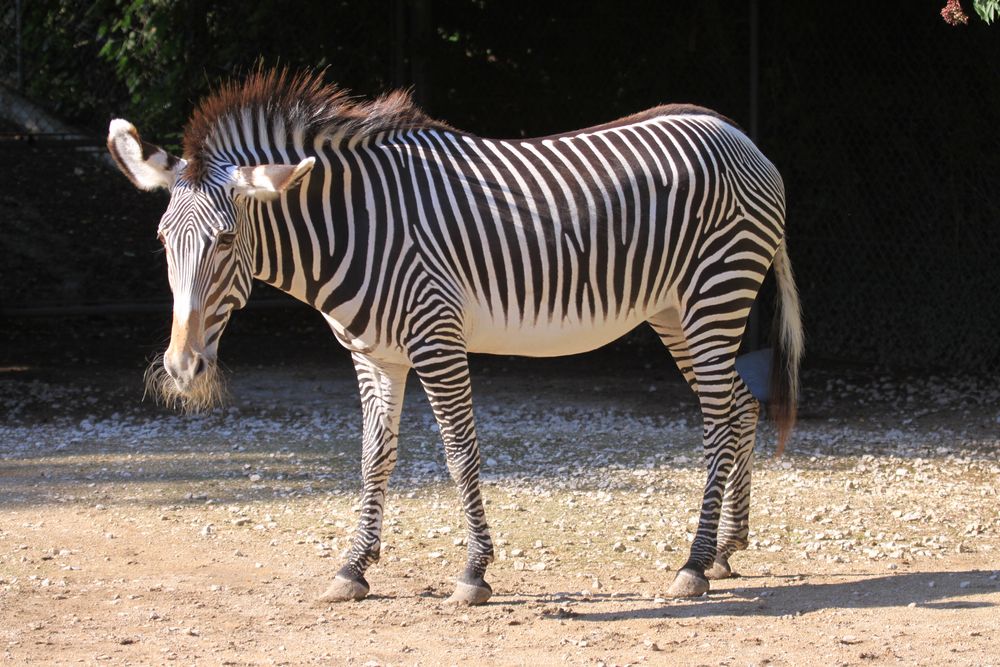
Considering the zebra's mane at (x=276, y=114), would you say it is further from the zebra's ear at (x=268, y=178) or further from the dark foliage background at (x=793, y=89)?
the dark foliage background at (x=793, y=89)

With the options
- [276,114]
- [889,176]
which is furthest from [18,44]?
[889,176]

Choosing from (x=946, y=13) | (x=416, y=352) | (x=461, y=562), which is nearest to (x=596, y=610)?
(x=461, y=562)

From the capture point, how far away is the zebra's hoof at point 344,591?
4801mm

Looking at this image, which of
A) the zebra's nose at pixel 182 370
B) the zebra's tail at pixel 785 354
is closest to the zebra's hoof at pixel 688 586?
the zebra's tail at pixel 785 354

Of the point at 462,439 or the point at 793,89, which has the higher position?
the point at 793,89

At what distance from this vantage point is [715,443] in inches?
200

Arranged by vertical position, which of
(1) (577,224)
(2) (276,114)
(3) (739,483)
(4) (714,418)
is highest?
(2) (276,114)

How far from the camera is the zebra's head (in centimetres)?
417

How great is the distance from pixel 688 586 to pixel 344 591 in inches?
53.5

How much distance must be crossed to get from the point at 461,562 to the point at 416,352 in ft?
3.76

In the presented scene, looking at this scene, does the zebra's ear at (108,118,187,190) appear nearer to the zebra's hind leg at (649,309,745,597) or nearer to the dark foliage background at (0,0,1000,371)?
the zebra's hind leg at (649,309,745,597)

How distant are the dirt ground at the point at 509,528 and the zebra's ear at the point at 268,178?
5.24 ft

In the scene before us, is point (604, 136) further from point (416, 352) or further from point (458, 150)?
point (416, 352)

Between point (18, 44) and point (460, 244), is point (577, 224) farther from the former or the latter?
point (18, 44)
